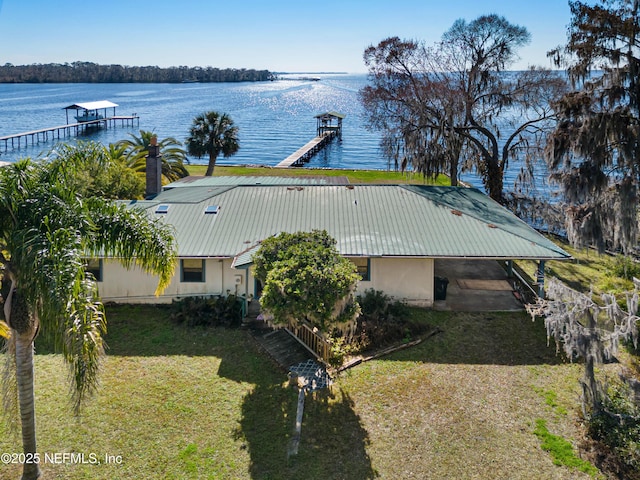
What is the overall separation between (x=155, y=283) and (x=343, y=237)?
7.03 m

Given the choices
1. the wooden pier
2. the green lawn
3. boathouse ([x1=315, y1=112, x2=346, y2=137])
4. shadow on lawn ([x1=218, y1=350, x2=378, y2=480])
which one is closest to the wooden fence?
the green lawn

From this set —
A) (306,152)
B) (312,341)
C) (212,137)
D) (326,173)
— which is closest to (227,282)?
(312,341)

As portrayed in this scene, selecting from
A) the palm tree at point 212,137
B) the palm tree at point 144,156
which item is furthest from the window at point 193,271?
the palm tree at point 212,137

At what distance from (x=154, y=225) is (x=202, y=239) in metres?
8.77

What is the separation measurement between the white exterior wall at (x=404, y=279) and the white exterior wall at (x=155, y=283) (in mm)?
4671

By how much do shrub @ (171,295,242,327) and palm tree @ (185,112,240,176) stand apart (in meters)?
27.3

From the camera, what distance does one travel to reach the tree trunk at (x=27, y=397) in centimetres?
902

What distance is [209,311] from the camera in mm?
17547

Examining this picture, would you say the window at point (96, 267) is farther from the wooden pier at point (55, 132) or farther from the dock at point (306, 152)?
the wooden pier at point (55, 132)

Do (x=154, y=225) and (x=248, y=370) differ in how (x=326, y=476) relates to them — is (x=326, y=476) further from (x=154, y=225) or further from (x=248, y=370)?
(x=154, y=225)

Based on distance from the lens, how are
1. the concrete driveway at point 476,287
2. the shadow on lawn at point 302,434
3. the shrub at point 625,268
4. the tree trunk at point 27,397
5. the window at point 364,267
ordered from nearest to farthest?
the tree trunk at point 27,397, the shadow on lawn at point 302,434, the window at point 364,267, the concrete driveway at point 476,287, the shrub at point 625,268

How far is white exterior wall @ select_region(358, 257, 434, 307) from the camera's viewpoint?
18406 millimetres

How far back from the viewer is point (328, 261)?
1380 cm

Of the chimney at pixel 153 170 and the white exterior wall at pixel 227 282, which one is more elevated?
the chimney at pixel 153 170
